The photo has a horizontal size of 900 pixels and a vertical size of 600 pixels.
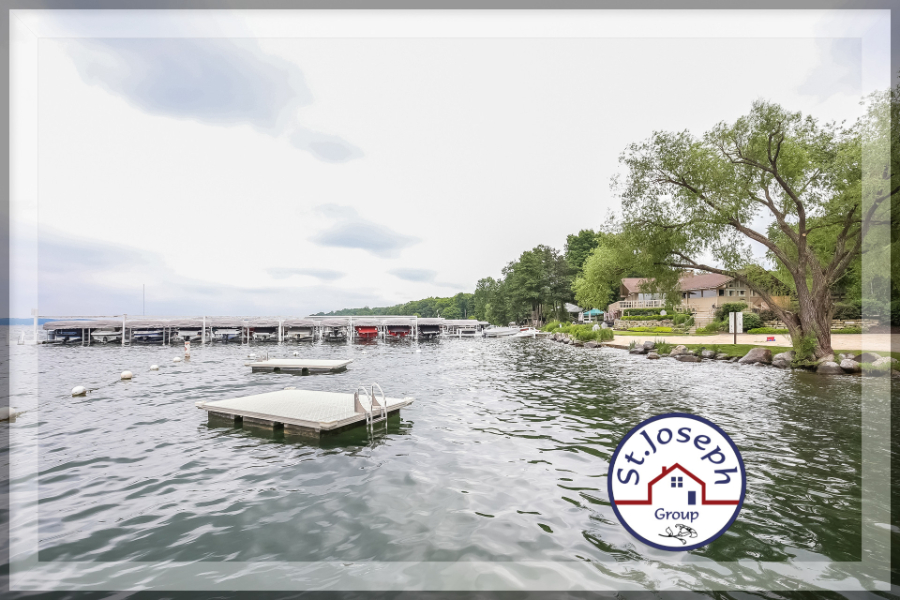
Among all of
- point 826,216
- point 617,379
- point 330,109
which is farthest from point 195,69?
point 826,216

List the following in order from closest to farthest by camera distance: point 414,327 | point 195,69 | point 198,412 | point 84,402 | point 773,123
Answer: point 195,69 < point 198,412 < point 84,402 < point 773,123 < point 414,327

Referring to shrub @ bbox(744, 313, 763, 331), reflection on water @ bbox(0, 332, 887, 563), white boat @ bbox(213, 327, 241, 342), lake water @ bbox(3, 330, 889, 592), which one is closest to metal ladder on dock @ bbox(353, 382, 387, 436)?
reflection on water @ bbox(0, 332, 887, 563)

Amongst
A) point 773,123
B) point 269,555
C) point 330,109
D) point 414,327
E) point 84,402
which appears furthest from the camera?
point 414,327

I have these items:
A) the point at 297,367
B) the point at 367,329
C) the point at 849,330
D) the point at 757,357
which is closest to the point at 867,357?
the point at 757,357

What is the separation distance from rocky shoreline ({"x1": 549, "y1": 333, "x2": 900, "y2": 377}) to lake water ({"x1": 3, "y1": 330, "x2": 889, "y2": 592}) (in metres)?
4.38

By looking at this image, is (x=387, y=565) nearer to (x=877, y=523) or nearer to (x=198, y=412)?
(x=877, y=523)

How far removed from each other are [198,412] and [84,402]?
19.7 ft

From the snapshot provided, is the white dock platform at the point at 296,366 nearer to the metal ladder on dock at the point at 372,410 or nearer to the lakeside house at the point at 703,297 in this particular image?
the metal ladder on dock at the point at 372,410

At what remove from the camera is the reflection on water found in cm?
463

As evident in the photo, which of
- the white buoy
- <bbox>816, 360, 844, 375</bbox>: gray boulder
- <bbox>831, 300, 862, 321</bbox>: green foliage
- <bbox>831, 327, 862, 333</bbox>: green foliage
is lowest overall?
the white buoy

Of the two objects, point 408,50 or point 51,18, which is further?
point 408,50

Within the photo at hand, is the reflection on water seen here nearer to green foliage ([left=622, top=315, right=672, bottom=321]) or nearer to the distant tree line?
green foliage ([left=622, top=315, right=672, bottom=321])

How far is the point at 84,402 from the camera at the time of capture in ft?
46.3

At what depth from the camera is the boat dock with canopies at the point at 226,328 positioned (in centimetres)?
5666
